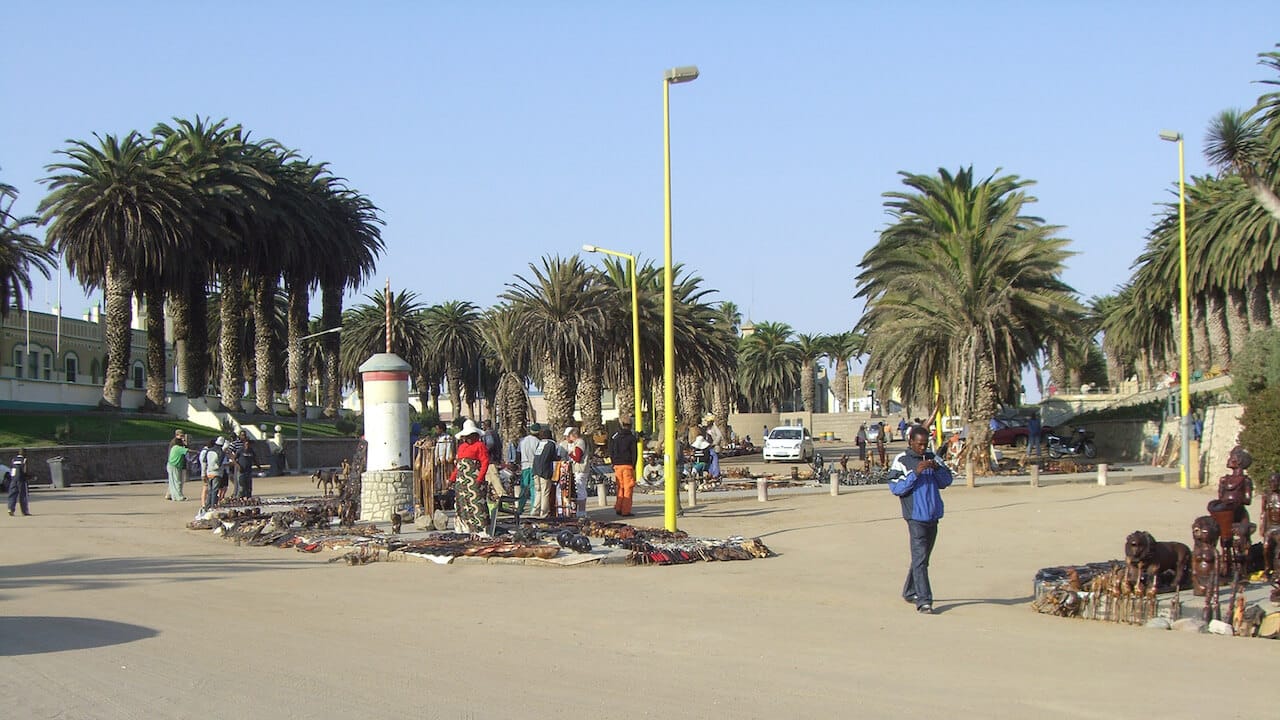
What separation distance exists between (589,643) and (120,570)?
843cm

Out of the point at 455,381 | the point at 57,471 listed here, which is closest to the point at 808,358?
the point at 455,381

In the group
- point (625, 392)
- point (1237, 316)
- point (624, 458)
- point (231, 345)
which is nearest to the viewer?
point (624, 458)

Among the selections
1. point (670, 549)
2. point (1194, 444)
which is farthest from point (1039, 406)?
point (670, 549)

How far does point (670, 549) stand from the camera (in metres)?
15.6

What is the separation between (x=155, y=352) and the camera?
56031 mm

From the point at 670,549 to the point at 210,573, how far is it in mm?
5916

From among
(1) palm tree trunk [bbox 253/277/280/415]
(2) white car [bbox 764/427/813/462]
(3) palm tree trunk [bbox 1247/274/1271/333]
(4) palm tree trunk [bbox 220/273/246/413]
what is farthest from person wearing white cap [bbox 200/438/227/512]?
(1) palm tree trunk [bbox 253/277/280/415]

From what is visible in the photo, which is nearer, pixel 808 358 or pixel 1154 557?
pixel 1154 557

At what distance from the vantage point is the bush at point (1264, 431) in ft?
78.4

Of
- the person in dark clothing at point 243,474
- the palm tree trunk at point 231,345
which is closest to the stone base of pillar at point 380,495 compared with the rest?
the person in dark clothing at point 243,474

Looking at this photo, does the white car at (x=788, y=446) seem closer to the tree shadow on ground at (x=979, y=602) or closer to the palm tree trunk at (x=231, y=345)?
the palm tree trunk at (x=231, y=345)

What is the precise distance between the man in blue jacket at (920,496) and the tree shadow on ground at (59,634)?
6.82 m

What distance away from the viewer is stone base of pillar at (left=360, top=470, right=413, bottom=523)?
21.5m

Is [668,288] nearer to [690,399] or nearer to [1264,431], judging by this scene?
[1264,431]
